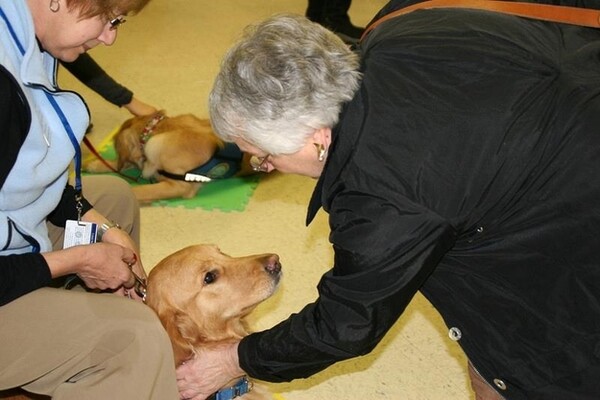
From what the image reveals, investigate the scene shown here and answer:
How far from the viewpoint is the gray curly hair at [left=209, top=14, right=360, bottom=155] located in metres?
1.70

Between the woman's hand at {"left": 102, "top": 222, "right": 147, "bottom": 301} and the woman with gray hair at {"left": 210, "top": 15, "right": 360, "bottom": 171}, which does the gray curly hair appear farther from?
the woman's hand at {"left": 102, "top": 222, "right": 147, "bottom": 301}

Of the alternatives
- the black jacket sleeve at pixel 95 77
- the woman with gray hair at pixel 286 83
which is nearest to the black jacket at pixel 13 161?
the woman with gray hair at pixel 286 83

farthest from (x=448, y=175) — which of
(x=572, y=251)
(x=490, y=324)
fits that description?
(x=490, y=324)

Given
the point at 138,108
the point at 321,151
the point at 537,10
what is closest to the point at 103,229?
the point at 321,151

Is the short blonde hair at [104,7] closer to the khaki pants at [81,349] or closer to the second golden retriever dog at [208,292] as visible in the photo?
the khaki pants at [81,349]

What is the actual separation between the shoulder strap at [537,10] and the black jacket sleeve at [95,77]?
99.7 inches

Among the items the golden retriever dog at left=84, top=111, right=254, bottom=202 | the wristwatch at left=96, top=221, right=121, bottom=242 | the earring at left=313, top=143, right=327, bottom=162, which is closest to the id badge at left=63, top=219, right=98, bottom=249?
the wristwatch at left=96, top=221, right=121, bottom=242

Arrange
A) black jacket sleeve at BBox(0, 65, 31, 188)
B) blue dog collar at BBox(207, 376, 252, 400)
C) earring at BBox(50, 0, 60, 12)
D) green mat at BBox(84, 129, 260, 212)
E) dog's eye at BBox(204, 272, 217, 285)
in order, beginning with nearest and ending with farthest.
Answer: black jacket sleeve at BBox(0, 65, 31, 188) < earring at BBox(50, 0, 60, 12) < blue dog collar at BBox(207, 376, 252, 400) < dog's eye at BBox(204, 272, 217, 285) < green mat at BBox(84, 129, 260, 212)

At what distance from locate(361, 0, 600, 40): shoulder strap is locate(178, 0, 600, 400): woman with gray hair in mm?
24

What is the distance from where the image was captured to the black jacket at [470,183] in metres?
1.64

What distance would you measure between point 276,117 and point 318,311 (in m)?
0.47

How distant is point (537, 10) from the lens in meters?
1.92

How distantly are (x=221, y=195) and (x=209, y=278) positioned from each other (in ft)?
5.18

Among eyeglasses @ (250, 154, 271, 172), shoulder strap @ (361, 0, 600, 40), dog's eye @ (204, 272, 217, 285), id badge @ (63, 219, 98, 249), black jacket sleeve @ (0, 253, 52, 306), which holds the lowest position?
dog's eye @ (204, 272, 217, 285)
